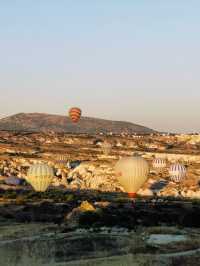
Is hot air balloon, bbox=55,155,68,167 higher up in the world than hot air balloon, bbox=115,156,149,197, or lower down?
higher up

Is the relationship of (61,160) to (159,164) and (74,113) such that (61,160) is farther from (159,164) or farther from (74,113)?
(159,164)

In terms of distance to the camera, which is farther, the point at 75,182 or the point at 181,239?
the point at 75,182

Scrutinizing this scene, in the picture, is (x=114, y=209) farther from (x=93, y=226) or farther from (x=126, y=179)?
(x=126, y=179)

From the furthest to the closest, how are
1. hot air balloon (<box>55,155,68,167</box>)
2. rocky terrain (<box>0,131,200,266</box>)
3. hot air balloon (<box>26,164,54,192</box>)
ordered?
hot air balloon (<box>55,155,68,167</box>) < hot air balloon (<box>26,164,54,192</box>) < rocky terrain (<box>0,131,200,266</box>)

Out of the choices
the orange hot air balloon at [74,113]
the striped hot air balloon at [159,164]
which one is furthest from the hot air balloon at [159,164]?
the orange hot air balloon at [74,113]

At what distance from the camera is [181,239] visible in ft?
170

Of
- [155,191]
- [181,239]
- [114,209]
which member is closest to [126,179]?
[155,191]

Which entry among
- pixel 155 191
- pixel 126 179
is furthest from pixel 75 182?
pixel 126 179

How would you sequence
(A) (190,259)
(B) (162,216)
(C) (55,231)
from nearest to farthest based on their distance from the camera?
(A) (190,259) < (C) (55,231) < (B) (162,216)

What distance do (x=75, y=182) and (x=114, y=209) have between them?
58.8 m

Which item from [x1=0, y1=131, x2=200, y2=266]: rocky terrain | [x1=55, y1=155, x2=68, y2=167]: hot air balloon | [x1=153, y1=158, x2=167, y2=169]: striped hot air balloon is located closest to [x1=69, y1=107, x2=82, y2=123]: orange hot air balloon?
[x1=55, y1=155, x2=68, y2=167]: hot air balloon

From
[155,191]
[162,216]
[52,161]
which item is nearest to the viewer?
[162,216]

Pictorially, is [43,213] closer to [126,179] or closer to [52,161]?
[126,179]

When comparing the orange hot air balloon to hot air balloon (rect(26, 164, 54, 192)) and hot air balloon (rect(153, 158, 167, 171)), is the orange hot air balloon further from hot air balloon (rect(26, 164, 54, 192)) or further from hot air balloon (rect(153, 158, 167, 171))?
hot air balloon (rect(26, 164, 54, 192))
